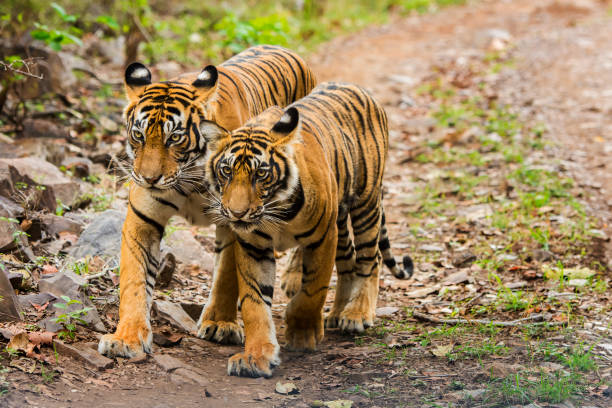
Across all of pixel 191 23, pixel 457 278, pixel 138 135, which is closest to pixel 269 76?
pixel 138 135

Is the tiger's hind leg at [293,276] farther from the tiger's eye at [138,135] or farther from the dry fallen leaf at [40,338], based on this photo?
the dry fallen leaf at [40,338]

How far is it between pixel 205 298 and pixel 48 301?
4.05 ft

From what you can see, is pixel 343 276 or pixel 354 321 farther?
pixel 343 276

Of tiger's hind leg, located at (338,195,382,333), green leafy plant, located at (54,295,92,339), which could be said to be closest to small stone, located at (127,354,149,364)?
green leafy plant, located at (54,295,92,339)

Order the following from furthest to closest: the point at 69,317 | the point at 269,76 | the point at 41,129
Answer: the point at 41,129, the point at 269,76, the point at 69,317

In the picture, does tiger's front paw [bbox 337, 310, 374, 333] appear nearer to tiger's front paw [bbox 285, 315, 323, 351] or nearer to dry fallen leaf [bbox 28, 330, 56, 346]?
tiger's front paw [bbox 285, 315, 323, 351]

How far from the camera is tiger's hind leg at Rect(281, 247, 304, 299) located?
550 cm

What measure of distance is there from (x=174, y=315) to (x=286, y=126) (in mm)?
1511

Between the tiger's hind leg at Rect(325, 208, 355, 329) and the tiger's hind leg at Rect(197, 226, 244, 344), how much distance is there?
0.69 m

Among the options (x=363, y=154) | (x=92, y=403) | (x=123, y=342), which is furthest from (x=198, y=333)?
(x=363, y=154)

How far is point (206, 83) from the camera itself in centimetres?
418

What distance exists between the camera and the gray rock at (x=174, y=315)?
4.55 metres

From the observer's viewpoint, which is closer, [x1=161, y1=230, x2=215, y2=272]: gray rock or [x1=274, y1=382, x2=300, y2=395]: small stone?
[x1=274, y1=382, x2=300, y2=395]: small stone

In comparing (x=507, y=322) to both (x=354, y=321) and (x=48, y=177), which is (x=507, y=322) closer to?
(x=354, y=321)
